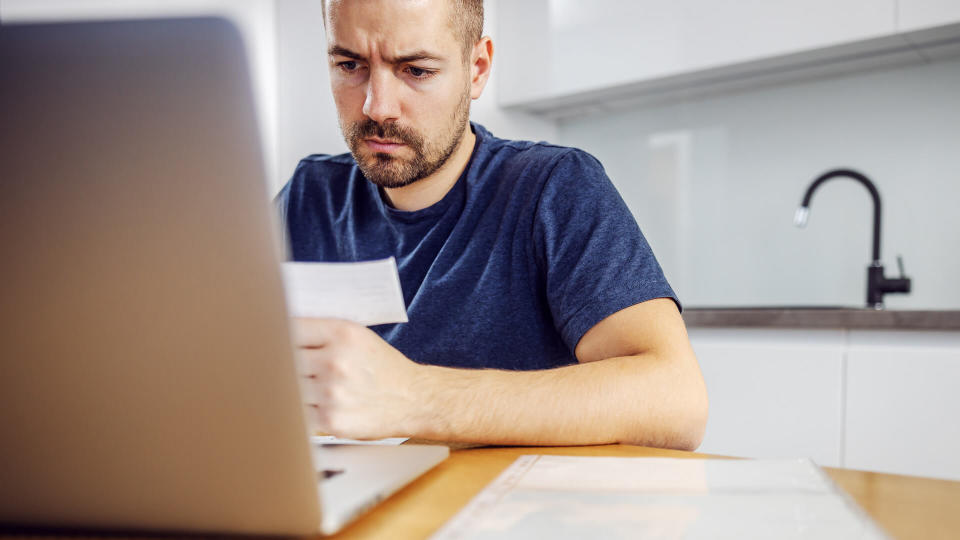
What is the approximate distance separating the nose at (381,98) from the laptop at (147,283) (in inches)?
31.1

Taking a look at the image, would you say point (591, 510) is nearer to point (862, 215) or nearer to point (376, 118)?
point (376, 118)

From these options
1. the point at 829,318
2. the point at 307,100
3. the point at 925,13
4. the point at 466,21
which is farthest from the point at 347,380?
the point at 307,100

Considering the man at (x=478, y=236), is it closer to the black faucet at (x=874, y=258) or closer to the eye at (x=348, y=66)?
the eye at (x=348, y=66)

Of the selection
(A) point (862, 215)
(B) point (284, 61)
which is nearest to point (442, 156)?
(A) point (862, 215)

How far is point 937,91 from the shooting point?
76.9 inches

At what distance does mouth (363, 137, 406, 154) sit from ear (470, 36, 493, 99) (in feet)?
0.62

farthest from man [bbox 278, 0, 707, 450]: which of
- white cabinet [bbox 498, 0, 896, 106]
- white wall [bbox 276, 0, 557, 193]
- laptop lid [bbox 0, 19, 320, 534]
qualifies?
white wall [bbox 276, 0, 557, 193]

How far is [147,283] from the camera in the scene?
32 cm

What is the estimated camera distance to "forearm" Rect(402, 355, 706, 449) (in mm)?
655

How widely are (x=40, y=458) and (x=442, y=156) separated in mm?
860

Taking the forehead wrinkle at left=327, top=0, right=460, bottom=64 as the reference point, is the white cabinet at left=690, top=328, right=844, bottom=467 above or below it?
below

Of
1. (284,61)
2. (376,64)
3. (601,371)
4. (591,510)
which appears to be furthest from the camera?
(284,61)

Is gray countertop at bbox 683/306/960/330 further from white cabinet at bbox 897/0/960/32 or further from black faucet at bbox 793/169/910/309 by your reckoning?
white cabinet at bbox 897/0/960/32

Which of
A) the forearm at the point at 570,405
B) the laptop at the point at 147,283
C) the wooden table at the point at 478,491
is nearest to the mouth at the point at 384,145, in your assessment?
the forearm at the point at 570,405
